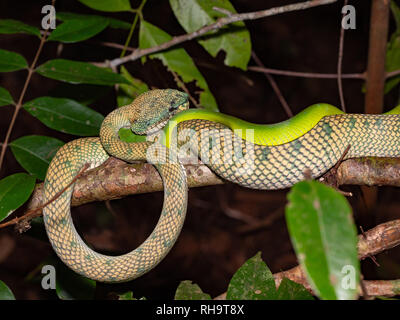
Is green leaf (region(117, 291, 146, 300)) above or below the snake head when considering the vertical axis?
below

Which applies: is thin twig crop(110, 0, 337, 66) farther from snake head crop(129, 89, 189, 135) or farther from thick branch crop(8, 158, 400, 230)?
thick branch crop(8, 158, 400, 230)

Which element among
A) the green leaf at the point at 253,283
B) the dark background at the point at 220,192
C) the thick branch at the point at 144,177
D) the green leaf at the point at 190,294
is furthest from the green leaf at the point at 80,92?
the dark background at the point at 220,192

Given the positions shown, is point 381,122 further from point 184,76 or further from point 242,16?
point 184,76

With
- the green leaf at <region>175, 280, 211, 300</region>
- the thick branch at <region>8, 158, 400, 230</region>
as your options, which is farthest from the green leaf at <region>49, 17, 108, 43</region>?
the green leaf at <region>175, 280, 211, 300</region>

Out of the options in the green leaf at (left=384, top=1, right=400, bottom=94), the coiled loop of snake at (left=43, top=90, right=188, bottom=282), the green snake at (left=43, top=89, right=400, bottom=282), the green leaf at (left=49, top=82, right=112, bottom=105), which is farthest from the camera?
the green leaf at (left=384, top=1, right=400, bottom=94)

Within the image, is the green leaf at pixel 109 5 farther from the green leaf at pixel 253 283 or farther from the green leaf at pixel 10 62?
the green leaf at pixel 253 283

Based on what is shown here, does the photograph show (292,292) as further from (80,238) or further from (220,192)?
(220,192)
